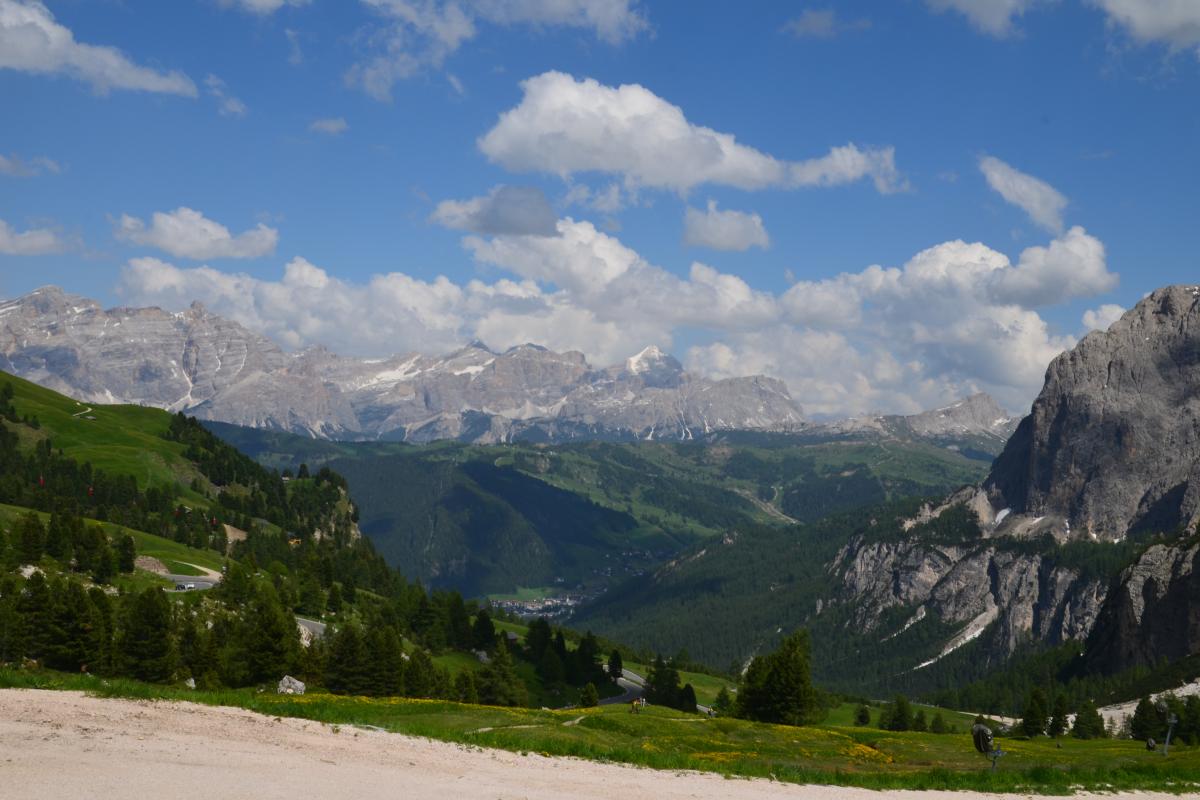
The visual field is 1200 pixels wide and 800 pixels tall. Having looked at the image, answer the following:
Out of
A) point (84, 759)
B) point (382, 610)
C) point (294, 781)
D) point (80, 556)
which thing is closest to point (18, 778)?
point (84, 759)

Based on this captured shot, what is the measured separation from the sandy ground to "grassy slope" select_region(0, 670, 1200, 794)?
231 cm

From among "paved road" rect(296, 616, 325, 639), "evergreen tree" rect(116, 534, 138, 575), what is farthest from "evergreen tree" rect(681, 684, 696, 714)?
"evergreen tree" rect(116, 534, 138, 575)

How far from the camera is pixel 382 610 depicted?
16562 cm

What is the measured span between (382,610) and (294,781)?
142 meters

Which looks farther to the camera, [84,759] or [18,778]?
[84,759]

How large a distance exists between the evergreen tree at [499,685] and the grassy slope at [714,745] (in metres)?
56.3

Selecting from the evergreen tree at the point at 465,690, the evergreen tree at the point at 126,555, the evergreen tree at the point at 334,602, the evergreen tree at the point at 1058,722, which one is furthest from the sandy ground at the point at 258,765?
the evergreen tree at the point at 334,602

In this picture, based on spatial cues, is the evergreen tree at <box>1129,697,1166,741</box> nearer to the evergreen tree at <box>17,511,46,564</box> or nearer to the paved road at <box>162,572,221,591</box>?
the paved road at <box>162,572,221,591</box>

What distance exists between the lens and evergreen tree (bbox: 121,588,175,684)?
268ft

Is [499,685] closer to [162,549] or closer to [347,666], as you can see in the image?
[347,666]

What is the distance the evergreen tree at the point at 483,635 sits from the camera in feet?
594

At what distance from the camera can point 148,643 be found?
273 ft

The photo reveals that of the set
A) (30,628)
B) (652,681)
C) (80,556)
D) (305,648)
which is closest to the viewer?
(30,628)

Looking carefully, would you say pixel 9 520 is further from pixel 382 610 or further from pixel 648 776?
pixel 648 776
